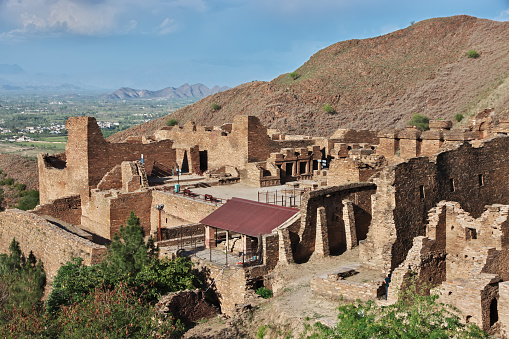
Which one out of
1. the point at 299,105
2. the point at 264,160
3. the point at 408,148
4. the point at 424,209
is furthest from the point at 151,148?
the point at 299,105

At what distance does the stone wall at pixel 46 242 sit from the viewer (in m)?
22.6

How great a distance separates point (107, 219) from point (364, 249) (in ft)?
54.0

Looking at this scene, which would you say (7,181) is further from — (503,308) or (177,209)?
(503,308)

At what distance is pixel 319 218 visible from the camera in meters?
20.5

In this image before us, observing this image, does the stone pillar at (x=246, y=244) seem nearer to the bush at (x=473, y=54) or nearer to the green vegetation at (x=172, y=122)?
the green vegetation at (x=172, y=122)

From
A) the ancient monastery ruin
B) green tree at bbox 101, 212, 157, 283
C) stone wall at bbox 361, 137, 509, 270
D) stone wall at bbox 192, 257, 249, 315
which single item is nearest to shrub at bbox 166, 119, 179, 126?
the ancient monastery ruin

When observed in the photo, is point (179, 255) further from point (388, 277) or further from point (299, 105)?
point (299, 105)

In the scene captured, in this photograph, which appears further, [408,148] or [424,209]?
[408,148]

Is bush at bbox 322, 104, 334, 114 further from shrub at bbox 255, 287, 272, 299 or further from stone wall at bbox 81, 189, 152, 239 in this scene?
shrub at bbox 255, 287, 272, 299

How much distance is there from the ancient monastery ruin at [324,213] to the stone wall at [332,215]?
5cm

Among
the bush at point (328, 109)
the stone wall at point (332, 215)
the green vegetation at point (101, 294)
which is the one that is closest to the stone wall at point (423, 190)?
the stone wall at point (332, 215)

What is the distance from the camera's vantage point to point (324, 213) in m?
20.7

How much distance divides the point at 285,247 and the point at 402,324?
7545 millimetres

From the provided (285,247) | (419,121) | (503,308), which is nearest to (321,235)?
(285,247)
